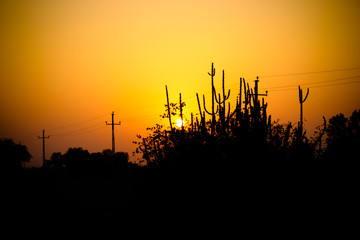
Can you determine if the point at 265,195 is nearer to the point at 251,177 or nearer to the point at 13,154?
the point at 251,177

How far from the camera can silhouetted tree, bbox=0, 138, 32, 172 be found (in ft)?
216

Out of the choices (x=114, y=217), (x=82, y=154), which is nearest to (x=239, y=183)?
(x=114, y=217)

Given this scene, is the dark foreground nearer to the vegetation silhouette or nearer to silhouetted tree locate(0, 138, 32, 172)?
the vegetation silhouette

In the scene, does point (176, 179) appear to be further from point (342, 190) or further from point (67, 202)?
point (67, 202)

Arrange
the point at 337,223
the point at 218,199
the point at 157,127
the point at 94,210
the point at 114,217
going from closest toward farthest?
1. the point at 337,223
2. the point at 218,199
3. the point at 114,217
4. the point at 94,210
5. the point at 157,127

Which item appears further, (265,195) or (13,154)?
(13,154)

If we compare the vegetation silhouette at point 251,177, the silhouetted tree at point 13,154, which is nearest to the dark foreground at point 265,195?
the vegetation silhouette at point 251,177

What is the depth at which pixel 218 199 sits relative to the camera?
32.7ft

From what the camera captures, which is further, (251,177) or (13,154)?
(13,154)

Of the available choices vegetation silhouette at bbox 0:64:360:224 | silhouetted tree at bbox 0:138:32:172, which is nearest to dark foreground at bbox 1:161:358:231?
vegetation silhouette at bbox 0:64:360:224

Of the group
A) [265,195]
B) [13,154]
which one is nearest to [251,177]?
[265,195]

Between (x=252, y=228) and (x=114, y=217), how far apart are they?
11.6 m

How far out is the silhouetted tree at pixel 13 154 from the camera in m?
65.7

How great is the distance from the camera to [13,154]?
71812 millimetres
